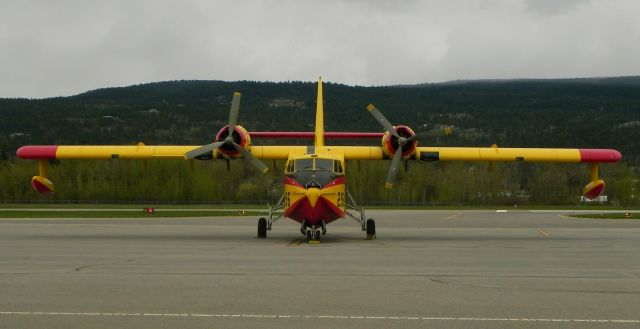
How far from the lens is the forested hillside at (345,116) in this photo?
102 meters

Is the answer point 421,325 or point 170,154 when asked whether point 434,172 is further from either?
point 421,325

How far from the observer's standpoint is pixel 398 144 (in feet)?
93.8

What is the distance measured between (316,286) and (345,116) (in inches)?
4809

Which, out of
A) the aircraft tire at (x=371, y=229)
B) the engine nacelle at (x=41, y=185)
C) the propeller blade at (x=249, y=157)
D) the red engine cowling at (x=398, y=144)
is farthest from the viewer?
the engine nacelle at (x=41, y=185)

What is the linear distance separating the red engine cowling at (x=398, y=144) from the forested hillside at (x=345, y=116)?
65733mm

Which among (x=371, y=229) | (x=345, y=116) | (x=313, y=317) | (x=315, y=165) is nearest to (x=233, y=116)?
(x=315, y=165)

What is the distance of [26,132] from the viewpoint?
419ft

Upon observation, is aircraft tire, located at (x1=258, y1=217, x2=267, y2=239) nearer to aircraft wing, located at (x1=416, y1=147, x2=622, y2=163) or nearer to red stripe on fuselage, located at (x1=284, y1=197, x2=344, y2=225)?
red stripe on fuselage, located at (x1=284, y1=197, x2=344, y2=225)

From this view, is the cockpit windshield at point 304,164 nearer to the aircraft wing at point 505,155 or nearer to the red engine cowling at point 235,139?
the red engine cowling at point 235,139

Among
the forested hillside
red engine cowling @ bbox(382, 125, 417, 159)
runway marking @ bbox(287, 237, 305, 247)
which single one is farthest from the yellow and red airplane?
the forested hillside

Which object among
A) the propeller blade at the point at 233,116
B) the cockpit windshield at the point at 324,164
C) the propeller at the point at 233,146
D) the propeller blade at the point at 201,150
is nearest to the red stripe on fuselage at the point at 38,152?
the propeller at the point at 233,146

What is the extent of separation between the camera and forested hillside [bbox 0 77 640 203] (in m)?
102

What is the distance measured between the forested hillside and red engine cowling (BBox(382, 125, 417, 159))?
65.7 metres

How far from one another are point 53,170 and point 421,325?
90.9 m
